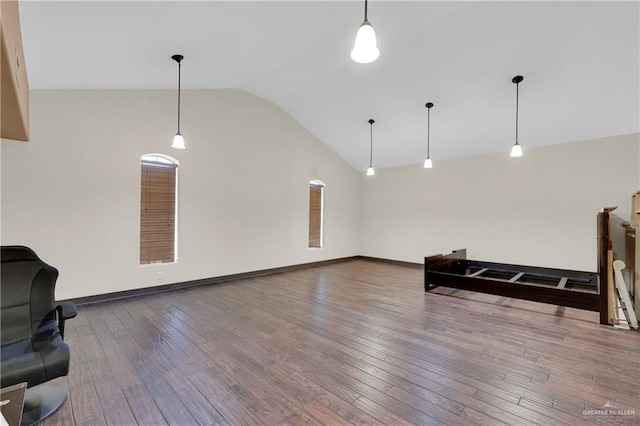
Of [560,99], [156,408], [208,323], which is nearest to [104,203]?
[208,323]

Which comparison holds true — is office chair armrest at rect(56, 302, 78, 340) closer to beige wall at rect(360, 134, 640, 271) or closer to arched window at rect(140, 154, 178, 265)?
arched window at rect(140, 154, 178, 265)

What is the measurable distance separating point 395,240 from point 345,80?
4.61m

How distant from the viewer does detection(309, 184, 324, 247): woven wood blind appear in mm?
7582

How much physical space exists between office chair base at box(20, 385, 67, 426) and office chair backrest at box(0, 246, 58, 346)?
0.44 metres

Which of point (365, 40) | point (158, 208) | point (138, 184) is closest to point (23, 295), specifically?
point (138, 184)

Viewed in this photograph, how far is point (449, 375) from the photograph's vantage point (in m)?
2.45

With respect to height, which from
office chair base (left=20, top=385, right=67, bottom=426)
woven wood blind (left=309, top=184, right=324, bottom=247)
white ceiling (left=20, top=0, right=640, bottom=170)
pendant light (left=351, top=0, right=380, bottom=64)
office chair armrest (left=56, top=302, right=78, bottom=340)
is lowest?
→ office chair base (left=20, top=385, right=67, bottom=426)

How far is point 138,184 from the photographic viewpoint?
4.68 metres

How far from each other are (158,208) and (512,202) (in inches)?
271

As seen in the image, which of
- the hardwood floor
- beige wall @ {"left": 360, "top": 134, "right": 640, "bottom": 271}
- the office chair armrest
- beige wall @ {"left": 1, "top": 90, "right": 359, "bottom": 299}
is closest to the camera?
the hardwood floor

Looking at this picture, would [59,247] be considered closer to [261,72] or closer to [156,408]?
[156,408]

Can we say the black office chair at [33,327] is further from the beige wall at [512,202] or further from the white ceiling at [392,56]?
the beige wall at [512,202]

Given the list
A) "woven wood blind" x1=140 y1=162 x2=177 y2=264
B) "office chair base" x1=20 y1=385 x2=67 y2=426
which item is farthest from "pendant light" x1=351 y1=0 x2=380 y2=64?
"woven wood blind" x1=140 y1=162 x2=177 y2=264

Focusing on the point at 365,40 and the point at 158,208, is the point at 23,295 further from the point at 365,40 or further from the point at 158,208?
the point at 365,40
